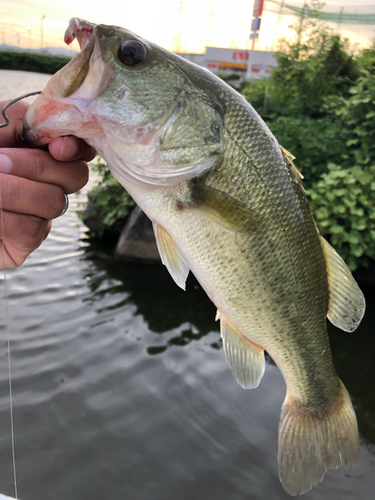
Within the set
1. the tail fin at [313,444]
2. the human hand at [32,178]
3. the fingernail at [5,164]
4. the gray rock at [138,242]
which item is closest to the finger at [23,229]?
the human hand at [32,178]

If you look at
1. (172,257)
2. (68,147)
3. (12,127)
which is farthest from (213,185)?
(12,127)

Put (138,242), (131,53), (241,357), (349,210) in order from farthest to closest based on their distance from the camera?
1. (138,242)
2. (349,210)
3. (241,357)
4. (131,53)

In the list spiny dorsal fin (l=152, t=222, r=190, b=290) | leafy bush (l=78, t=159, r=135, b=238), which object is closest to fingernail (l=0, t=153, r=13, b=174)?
spiny dorsal fin (l=152, t=222, r=190, b=290)

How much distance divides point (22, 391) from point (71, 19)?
3567mm

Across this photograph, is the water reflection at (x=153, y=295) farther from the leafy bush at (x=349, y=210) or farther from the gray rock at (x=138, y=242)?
the leafy bush at (x=349, y=210)

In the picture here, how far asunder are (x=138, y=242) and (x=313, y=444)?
5.29 metres

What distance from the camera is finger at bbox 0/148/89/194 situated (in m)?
1.15

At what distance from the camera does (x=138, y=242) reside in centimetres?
670

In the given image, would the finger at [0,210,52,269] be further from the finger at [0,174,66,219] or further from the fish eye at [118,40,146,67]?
the fish eye at [118,40,146,67]

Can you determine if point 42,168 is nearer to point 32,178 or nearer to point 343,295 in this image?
point 32,178

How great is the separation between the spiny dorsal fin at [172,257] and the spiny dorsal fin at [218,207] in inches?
6.2

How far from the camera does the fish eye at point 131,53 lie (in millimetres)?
1155

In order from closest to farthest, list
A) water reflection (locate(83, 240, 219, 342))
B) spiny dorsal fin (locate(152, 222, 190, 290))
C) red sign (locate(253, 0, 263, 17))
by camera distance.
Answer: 1. spiny dorsal fin (locate(152, 222, 190, 290))
2. water reflection (locate(83, 240, 219, 342))
3. red sign (locate(253, 0, 263, 17))

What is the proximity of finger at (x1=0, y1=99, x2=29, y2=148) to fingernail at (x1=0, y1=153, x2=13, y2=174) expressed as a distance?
0.13 metres
